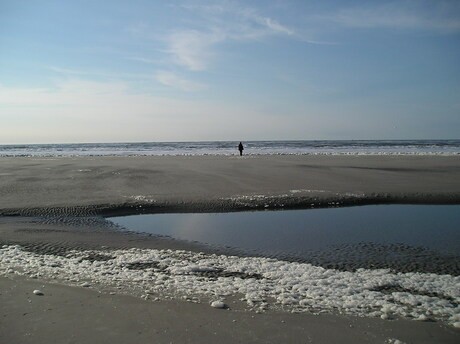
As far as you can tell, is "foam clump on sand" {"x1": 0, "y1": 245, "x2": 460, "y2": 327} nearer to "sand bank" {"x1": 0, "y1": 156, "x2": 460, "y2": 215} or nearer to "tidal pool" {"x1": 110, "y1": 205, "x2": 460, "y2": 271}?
"tidal pool" {"x1": 110, "y1": 205, "x2": 460, "y2": 271}

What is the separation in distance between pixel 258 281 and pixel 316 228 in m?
4.80

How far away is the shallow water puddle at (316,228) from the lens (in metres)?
9.25

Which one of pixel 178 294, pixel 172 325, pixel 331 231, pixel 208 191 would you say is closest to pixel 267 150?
pixel 208 191

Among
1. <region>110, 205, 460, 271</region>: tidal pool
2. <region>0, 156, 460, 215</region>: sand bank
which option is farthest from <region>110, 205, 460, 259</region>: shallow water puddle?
<region>0, 156, 460, 215</region>: sand bank

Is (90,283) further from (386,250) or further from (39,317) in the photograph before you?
(386,250)

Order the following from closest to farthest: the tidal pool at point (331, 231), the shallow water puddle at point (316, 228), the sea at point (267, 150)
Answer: the tidal pool at point (331, 231)
the shallow water puddle at point (316, 228)
the sea at point (267, 150)

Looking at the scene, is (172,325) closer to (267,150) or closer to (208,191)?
(208,191)

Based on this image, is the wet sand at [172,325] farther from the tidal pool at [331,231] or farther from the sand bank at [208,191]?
the sand bank at [208,191]

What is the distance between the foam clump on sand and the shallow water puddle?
1.39 m

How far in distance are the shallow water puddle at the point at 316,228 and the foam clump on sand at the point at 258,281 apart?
1385mm

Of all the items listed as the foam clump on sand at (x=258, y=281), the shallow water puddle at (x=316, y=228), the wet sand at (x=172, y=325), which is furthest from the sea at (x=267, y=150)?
the wet sand at (x=172, y=325)

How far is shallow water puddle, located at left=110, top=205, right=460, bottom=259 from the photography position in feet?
30.3

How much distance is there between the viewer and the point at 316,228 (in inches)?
430

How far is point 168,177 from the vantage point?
20.7 metres
